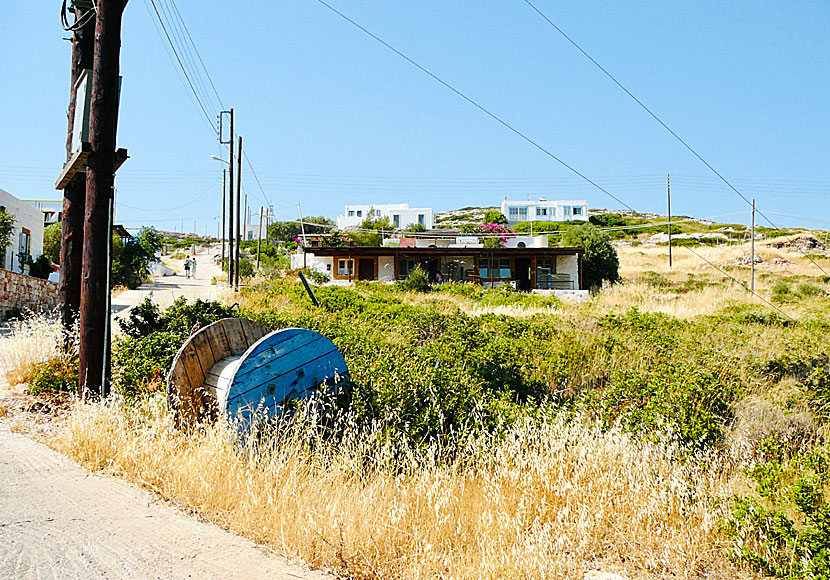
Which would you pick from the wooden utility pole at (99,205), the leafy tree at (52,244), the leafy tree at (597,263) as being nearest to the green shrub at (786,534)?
the wooden utility pole at (99,205)

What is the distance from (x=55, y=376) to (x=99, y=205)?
7.04 feet

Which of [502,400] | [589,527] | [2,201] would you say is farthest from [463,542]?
[2,201]

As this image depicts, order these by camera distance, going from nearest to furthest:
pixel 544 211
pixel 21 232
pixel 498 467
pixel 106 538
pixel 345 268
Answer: pixel 106 538 → pixel 498 467 → pixel 21 232 → pixel 345 268 → pixel 544 211

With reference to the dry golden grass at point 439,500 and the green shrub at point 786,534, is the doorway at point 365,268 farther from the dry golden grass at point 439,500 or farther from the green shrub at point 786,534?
the green shrub at point 786,534

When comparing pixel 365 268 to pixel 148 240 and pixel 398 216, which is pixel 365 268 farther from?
pixel 398 216

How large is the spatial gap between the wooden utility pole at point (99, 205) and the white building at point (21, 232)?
22.1m

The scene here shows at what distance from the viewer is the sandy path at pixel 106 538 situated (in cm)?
355

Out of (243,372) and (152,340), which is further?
(152,340)

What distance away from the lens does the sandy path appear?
3.55 meters

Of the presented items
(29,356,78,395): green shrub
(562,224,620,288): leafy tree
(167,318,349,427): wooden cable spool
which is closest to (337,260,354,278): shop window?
(562,224,620,288): leafy tree

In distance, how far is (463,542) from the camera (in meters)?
4.28

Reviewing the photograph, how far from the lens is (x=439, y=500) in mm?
4645

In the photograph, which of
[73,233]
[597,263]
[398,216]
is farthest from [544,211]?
[73,233]

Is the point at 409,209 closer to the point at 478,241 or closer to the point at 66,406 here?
the point at 478,241
